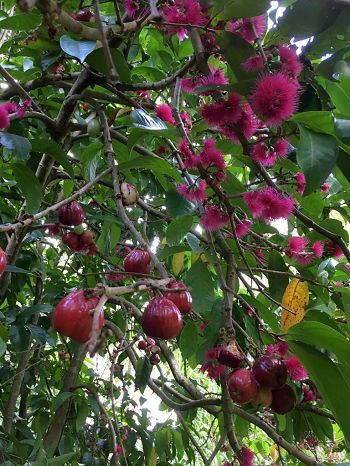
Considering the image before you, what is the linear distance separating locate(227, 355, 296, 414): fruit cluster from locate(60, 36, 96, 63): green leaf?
19.7 inches

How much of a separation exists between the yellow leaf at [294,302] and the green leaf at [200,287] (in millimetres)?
169

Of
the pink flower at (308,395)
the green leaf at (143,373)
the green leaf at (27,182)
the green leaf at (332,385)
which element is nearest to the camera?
the green leaf at (332,385)

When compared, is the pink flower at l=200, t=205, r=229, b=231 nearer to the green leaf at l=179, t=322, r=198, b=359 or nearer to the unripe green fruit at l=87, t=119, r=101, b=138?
the unripe green fruit at l=87, t=119, r=101, b=138

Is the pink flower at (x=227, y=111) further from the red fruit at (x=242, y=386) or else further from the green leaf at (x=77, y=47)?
the red fruit at (x=242, y=386)

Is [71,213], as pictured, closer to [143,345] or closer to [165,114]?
[165,114]

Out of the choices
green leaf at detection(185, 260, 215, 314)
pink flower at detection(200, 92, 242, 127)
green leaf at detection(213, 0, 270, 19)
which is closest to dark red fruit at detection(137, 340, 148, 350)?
green leaf at detection(185, 260, 215, 314)

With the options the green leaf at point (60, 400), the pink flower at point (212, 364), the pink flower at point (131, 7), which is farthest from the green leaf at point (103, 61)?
the green leaf at point (60, 400)

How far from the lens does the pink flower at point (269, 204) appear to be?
0.75 meters

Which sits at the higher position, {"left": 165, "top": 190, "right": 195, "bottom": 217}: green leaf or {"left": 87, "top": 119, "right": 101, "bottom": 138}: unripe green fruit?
{"left": 87, "top": 119, "right": 101, "bottom": 138}: unripe green fruit

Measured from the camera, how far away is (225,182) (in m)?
0.90

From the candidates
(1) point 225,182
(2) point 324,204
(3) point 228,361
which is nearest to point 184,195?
(1) point 225,182

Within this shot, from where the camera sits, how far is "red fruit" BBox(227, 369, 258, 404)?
2.18 ft

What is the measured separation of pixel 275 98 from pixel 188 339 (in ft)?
2.22

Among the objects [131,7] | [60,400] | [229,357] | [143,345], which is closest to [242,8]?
[131,7]
